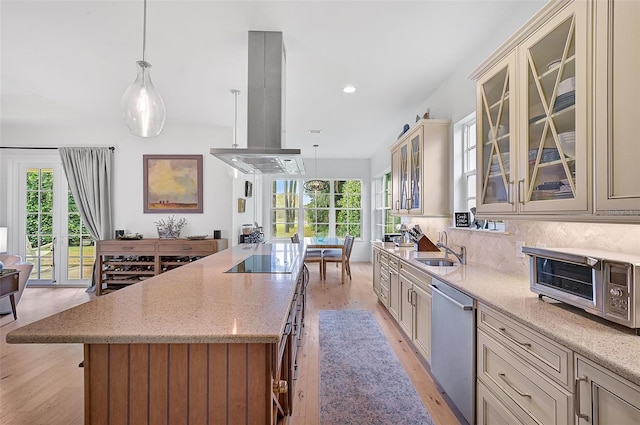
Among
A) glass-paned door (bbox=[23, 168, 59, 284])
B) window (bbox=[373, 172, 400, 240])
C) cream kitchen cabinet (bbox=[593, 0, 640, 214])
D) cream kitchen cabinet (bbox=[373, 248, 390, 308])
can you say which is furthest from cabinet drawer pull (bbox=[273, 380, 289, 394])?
glass-paned door (bbox=[23, 168, 59, 284])

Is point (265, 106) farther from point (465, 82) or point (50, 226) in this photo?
point (50, 226)

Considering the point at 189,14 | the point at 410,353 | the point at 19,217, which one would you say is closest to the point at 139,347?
the point at 189,14

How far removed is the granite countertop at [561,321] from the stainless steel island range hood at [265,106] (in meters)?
1.64

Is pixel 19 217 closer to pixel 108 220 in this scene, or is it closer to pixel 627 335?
pixel 108 220

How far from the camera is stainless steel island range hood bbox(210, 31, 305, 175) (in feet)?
8.29

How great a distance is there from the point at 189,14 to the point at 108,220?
405cm

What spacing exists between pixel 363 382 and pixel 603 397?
1701mm

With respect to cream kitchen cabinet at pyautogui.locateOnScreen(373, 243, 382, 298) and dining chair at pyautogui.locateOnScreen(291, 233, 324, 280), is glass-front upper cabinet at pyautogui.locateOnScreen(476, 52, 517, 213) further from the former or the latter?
dining chair at pyautogui.locateOnScreen(291, 233, 324, 280)

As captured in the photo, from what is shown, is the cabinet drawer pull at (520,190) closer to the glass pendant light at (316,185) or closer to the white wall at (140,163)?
the white wall at (140,163)

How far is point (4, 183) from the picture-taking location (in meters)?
5.24

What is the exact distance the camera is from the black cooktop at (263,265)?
7.63 ft

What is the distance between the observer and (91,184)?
509 cm

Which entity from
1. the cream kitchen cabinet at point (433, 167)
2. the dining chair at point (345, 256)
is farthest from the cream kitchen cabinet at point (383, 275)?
the dining chair at point (345, 256)

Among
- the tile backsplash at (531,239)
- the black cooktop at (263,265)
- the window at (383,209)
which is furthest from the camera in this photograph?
the window at (383,209)
